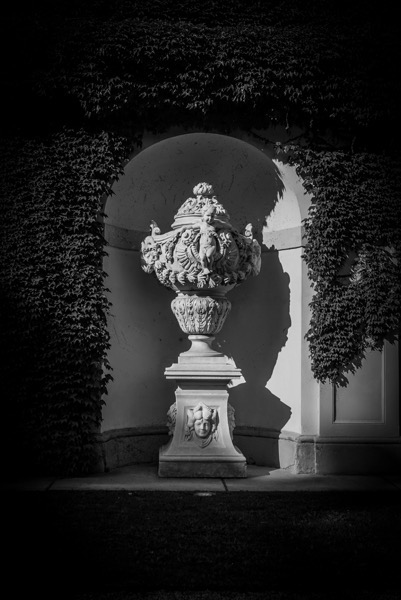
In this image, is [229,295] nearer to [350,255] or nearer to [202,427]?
[350,255]

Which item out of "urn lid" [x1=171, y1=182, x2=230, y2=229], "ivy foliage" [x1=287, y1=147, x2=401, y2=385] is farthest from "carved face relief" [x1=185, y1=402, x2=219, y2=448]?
"urn lid" [x1=171, y1=182, x2=230, y2=229]

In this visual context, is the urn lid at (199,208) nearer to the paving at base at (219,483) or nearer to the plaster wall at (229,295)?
the plaster wall at (229,295)

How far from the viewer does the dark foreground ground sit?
3.84 meters

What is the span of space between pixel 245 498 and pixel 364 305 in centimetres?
220

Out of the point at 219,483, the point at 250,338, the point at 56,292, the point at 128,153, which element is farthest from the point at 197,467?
the point at 128,153

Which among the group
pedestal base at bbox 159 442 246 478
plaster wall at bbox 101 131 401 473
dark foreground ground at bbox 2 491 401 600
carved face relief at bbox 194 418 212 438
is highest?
plaster wall at bbox 101 131 401 473

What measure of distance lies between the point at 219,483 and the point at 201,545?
1985mm

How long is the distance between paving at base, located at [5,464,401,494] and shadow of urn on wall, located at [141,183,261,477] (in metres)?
0.19

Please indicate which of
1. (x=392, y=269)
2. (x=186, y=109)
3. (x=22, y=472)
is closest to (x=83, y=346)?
(x=22, y=472)

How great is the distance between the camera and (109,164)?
7051mm

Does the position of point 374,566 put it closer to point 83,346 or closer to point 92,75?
point 83,346

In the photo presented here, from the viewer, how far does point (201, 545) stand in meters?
4.59

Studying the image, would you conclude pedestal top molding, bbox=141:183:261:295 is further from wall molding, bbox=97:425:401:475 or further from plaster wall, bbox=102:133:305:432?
wall molding, bbox=97:425:401:475

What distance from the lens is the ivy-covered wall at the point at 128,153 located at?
684 cm
